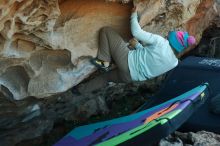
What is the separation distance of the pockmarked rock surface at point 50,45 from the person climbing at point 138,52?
0.10 m

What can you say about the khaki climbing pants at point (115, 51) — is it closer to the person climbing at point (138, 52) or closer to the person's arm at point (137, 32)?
the person climbing at point (138, 52)

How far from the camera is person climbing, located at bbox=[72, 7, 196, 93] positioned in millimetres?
4484

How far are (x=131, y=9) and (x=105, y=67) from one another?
584 millimetres

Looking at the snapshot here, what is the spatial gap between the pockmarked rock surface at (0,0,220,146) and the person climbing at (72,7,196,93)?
0.32ft

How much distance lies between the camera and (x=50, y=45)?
13.4 feet

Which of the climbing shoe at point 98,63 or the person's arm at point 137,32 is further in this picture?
the climbing shoe at point 98,63

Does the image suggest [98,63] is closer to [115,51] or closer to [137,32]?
[115,51]

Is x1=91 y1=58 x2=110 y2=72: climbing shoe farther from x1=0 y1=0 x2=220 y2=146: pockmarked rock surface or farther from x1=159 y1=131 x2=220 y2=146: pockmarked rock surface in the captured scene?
x1=159 y1=131 x2=220 y2=146: pockmarked rock surface

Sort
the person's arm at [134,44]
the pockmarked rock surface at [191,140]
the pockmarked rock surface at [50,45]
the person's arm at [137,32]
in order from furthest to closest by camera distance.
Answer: the person's arm at [134,44], the person's arm at [137,32], the pockmarked rock surface at [191,140], the pockmarked rock surface at [50,45]

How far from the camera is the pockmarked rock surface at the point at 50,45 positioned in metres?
3.75

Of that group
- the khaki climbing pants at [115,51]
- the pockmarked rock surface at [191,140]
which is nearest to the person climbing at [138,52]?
the khaki climbing pants at [115,51]

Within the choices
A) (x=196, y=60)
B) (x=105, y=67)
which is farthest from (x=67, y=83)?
(x=196, y=60)

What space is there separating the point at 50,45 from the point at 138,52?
0.95 meters

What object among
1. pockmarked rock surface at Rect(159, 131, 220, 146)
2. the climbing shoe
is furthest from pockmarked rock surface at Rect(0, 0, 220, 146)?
pockmarked rock surface at Rect(159, 131, 220, 146)
